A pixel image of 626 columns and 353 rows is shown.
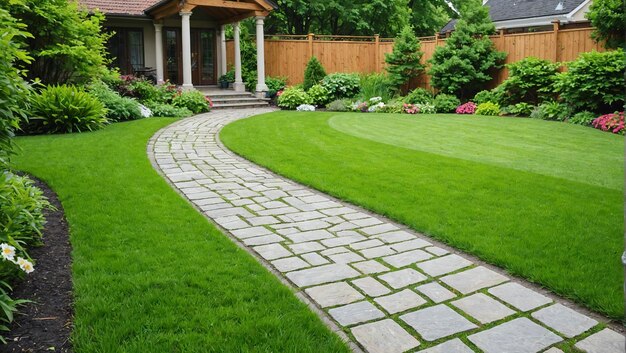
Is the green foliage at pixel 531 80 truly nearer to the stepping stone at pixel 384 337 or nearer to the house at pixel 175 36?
the house at pixel 175 36

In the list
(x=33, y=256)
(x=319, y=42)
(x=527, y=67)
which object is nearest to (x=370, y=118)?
(x=527, y=67)

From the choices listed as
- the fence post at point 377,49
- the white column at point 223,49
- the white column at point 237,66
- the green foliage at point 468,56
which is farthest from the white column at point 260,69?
the green foliage at point 468,56

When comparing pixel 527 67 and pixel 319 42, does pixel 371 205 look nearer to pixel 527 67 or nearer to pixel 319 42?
pixel 527 67

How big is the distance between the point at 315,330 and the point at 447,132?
8375mm

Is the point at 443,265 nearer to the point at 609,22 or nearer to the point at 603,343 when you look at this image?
the point at 603,343

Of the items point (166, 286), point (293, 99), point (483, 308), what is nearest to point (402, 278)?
point (483, 308)

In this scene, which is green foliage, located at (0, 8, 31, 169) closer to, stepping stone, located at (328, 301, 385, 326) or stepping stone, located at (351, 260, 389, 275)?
stepping stone, located at (328, 301, 385, 326)

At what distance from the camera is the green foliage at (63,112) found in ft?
32.4

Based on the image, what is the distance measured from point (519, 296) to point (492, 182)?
2.95 m

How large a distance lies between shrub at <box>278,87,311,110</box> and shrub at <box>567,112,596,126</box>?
762 centimetres

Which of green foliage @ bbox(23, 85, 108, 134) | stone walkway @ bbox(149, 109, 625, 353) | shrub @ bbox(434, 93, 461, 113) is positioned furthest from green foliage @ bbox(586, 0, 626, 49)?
green foliage @ bbox(23, 85, 108, 134)

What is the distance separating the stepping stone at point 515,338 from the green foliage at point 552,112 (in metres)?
10.6

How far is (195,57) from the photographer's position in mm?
19469

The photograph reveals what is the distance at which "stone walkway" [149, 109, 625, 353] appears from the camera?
270 centimetres
